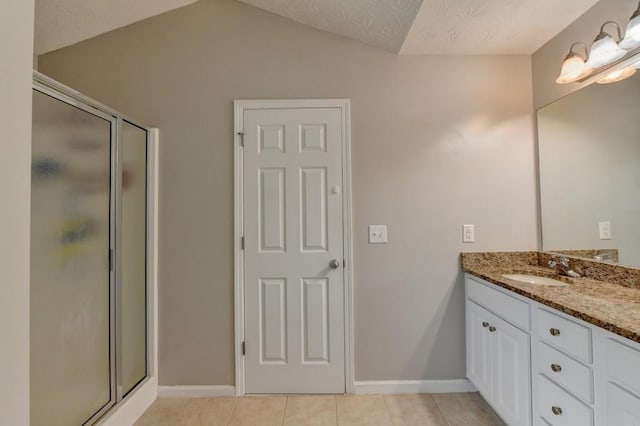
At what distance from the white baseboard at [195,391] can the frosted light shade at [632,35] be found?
2.90m

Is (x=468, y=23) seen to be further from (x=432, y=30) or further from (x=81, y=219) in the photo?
(x=81, y=219)

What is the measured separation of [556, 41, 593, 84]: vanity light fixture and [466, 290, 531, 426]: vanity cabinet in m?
1.40

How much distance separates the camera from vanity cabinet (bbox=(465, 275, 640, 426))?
3.54 feet

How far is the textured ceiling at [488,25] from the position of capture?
1.78m

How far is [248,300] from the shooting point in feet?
7.20

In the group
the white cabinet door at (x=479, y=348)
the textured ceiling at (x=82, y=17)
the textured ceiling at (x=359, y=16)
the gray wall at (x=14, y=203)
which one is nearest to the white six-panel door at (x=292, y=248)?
the textured ceiling at (x=359, y=16)

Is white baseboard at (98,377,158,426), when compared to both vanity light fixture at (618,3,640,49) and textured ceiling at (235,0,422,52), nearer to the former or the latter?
textured ceiling at (235,0,422,52)

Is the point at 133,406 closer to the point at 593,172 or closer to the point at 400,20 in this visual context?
the point at 400,20

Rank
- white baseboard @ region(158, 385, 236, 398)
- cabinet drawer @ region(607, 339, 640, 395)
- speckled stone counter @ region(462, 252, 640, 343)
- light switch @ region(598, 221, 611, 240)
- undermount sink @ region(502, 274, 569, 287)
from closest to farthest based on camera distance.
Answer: cabinet drawer @ region(607, 339, 640, 395) < speckled stone counter @ region(462, 252, 640, 343) < light switch @ region(598, 221, 611, 240) < undermount sink @ region(502, 274, 569, 287) < white baseboard @ region(158, 385, 236, 398)

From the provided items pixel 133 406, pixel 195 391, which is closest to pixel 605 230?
pixel 195 391

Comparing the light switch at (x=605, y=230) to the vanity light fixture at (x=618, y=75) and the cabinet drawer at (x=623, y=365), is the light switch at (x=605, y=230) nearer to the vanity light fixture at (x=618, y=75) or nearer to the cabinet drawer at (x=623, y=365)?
the vanity light fixture at (x=618, y=75)

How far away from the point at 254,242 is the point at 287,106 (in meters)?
0.96

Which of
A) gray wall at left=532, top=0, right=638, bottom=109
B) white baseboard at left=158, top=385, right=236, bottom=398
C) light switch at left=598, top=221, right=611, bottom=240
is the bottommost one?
white baseboard at left=158, top=385, right=236, bottom=398

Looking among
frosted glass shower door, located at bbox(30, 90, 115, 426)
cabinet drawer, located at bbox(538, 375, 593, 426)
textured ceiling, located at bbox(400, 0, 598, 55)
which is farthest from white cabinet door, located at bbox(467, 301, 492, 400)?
frosted glass shower door, located at bbox(30, 90, 115, 426)
